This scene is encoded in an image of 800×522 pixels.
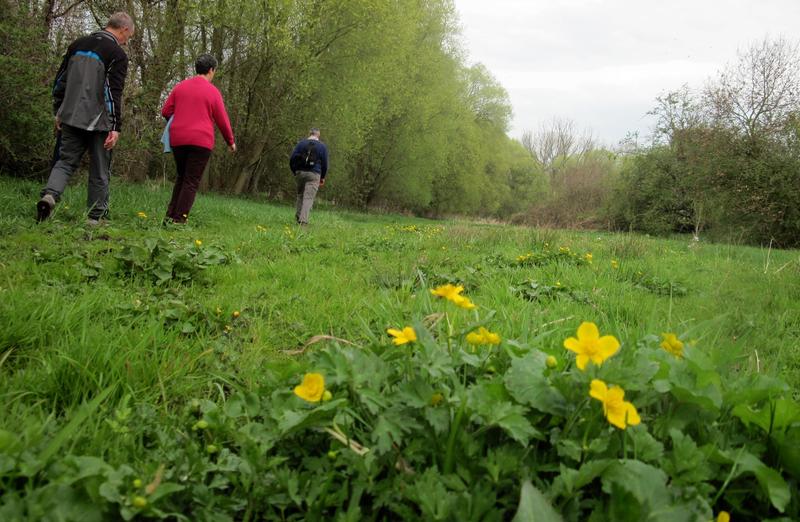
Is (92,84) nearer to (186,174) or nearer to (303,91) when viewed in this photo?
(186,174)

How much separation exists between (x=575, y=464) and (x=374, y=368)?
1.70ft

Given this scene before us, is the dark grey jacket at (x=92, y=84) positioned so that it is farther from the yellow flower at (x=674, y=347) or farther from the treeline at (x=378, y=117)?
the yellow flower at (x=674, y=347)

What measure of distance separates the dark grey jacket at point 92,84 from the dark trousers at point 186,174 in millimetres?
1009

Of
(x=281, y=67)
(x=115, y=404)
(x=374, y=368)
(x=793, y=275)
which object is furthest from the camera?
(x=281, y=67)

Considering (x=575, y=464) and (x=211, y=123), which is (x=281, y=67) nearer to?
(x=211, y=123)

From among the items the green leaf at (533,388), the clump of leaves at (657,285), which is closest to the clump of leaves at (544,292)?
the clump of leaves at (657,285)

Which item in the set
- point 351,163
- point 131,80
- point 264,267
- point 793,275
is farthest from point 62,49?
point 351,163

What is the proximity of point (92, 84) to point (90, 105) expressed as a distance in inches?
8.8

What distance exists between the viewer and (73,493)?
34.2 inches

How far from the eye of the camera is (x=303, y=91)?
17125mm

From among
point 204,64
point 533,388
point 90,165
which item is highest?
point 204,64

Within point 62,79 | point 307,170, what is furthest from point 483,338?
point 307,170

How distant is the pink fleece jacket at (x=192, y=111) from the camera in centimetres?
583

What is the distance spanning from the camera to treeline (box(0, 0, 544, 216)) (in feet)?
24.7
